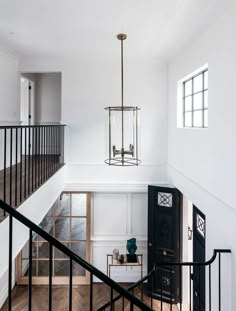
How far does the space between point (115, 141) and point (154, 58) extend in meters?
3.03

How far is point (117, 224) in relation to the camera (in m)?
6.40

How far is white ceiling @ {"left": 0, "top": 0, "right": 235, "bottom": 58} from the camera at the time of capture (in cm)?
324

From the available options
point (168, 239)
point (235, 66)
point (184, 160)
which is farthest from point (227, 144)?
point (168, 239)

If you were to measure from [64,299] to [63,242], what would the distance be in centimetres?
128

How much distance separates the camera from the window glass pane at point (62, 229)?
21.4 feet

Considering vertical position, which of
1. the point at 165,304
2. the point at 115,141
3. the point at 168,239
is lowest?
the point at 165,304

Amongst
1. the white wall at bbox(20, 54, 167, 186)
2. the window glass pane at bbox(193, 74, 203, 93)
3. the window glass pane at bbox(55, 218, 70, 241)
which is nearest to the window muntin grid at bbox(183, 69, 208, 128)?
the window glass pane at bbox(193, 74, 203, 93)

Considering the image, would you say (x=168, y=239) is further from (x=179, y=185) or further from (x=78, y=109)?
(x=78, y=109)

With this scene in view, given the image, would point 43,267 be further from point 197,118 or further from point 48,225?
point 197,118

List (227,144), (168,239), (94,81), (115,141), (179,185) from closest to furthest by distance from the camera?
(227,144)
(115,141)
(179,185)
(168,239)
(94,81)

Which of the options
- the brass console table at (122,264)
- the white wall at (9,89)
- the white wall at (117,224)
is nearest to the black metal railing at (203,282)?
the brass console table at (122,264)

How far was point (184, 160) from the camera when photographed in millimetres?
4902

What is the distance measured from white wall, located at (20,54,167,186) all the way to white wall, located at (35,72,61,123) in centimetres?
156

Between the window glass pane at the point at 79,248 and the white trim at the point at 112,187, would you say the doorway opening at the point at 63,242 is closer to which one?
the window glass pane at the point at 79,248
